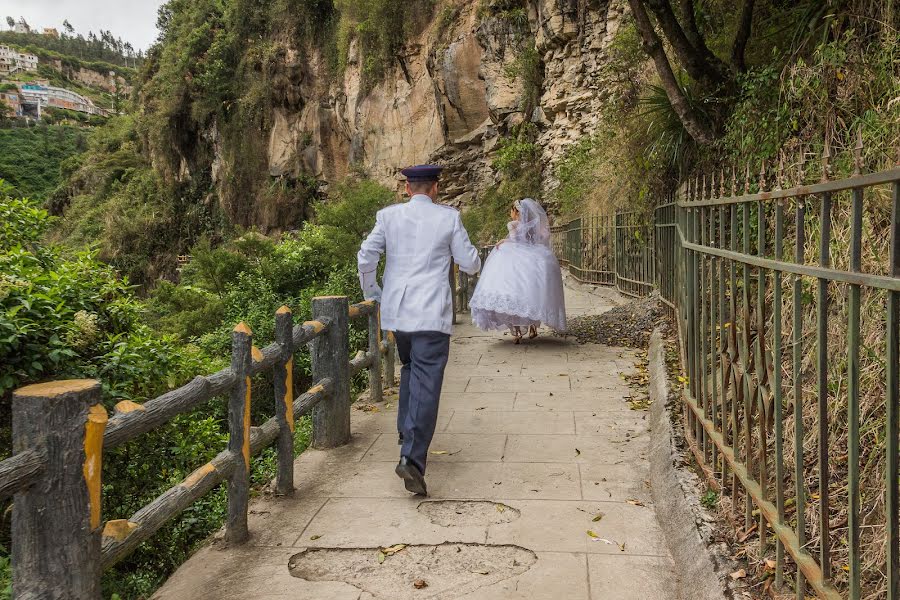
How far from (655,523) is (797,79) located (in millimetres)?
4016

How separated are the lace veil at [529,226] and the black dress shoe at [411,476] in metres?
5.03

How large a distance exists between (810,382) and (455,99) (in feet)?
72.5

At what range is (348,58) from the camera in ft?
97.7

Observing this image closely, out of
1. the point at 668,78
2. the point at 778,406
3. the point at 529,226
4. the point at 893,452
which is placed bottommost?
the point at 778,406

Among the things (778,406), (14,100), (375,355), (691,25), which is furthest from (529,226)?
(14,100)

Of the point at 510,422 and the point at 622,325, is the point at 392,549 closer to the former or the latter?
the point at 510,422

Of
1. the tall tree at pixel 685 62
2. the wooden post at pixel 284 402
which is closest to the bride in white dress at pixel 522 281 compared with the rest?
the tall tree at pixel 685 62

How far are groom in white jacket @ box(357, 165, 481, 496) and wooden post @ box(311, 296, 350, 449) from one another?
715mm

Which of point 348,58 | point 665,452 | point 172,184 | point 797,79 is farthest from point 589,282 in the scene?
point 172,184

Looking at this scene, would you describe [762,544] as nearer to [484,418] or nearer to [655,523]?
[655,523]

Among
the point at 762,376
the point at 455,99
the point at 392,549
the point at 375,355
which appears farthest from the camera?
the point at 455,99

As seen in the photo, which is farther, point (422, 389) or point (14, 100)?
point (14, 100)

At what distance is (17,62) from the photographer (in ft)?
436

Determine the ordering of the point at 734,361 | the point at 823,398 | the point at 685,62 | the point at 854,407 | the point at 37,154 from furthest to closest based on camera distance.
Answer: the point at 37,154, the point at 685,62, the point at 734,361, the point at 823,398, the point at 854,407
